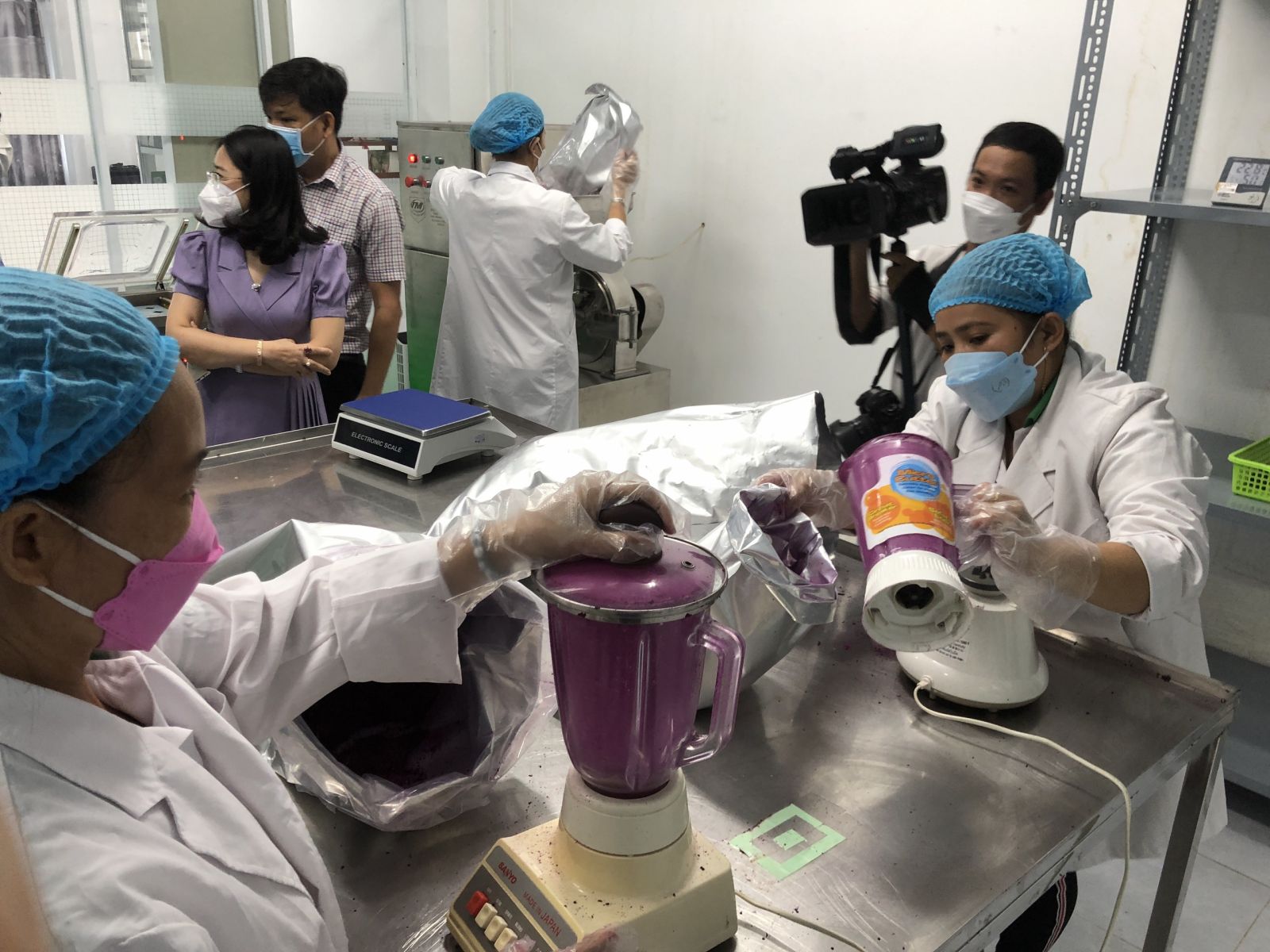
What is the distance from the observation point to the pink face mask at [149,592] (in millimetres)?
698

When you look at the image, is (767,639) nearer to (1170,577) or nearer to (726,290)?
(1170,577)

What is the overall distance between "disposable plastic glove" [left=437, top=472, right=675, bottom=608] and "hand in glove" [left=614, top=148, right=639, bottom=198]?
240 centimetres

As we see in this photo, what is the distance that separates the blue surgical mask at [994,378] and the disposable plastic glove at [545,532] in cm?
64

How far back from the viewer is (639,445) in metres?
1.54

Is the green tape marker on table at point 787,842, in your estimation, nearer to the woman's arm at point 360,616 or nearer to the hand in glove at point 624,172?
the woman's arm at point 360,616

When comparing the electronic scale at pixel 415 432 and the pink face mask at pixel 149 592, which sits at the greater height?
the pink face mask at pixel 149 592

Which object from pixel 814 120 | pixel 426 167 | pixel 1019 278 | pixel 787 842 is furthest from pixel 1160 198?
pixel 426 167

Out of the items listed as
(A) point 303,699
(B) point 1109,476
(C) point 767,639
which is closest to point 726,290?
(B) point 1109,476

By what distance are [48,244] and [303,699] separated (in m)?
2.44

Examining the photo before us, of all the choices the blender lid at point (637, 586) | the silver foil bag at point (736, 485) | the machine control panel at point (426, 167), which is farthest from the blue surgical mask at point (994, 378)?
the machine control panel at point (426, 167)

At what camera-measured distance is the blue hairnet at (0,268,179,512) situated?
58 centimetres

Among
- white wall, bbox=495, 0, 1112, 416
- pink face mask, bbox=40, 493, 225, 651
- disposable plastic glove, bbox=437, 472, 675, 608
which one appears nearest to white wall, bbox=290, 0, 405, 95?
white wall, bbox=495, 0, 1112, 416

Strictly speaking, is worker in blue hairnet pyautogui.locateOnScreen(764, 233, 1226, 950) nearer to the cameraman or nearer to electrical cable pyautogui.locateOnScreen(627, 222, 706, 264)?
the cameraman

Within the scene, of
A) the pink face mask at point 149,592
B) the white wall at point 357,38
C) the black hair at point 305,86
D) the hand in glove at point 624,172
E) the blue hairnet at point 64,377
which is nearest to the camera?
the blue hairnet at point 64,377
